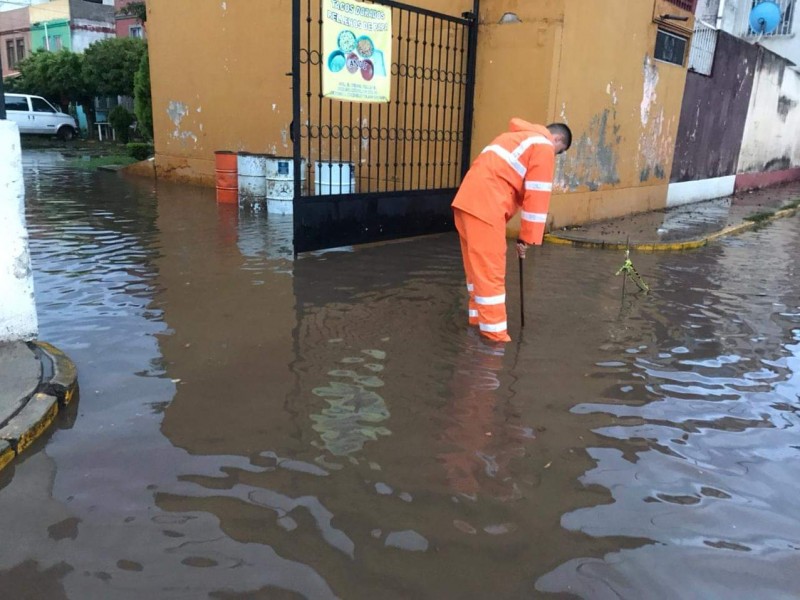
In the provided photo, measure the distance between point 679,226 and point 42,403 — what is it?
843 centimetres

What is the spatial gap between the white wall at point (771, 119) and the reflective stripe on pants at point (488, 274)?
12364 millimetres

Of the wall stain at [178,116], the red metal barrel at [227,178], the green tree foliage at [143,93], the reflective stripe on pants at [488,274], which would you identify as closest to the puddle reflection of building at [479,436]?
the reflective stripe on pants at [488,274]

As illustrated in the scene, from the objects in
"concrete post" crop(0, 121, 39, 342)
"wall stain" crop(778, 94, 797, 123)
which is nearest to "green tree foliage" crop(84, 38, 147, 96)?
"wall stain" crop(778, 94, 797, 123)

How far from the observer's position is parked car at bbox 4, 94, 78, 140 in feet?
76.3

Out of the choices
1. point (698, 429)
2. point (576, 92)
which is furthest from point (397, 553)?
point (576, 92)

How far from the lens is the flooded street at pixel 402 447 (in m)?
2.17

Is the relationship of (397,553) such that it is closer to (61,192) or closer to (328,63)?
(328,63)

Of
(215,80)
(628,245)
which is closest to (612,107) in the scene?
(628,245)

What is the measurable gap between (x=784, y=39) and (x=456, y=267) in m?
20.2

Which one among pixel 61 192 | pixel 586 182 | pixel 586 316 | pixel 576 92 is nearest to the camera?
pixel 586 316

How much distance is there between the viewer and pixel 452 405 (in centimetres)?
340

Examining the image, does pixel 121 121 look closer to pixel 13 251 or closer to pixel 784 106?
pixel 784 106

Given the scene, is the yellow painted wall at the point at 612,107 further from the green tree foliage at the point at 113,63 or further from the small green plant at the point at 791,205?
the green tree foliage at the point at 113,63

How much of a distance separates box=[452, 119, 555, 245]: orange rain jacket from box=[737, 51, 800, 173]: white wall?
39.7 ft
